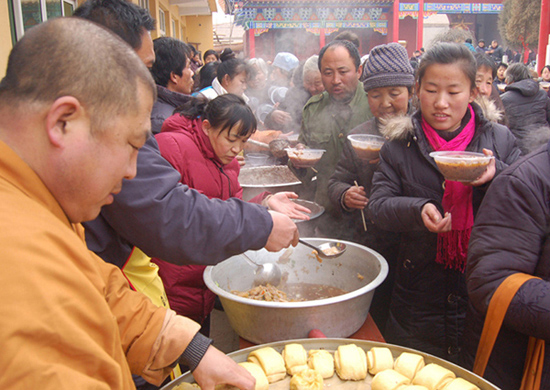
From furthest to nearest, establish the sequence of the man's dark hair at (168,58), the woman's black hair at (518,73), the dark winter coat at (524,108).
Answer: the woman's black hair at (518,73) → the dark winter coat at (524,108) → the man's dark hair at (168,58)

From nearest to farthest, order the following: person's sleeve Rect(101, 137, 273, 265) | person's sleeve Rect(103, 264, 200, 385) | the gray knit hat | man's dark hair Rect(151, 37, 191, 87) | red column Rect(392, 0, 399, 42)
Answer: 1. person's sleeve Rect(103, 264, 200, 385)
2. person's sleeve Rect(101, 137, 273, 265)
3. the gray knit hat
4. man's dark hair Rect(151, 37, 191, 87)
5. red column Rect(392, 0, 399, 42)

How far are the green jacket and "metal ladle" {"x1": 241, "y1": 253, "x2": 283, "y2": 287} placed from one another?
110 cm

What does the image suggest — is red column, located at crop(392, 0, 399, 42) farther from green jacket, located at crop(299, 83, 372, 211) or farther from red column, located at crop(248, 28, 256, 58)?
green jacket, located at crop(299, 83, 372, 211)

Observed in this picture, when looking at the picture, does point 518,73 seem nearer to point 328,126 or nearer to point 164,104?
point 328,126

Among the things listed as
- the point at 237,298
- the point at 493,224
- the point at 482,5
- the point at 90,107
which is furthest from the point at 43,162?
the point at 482,5

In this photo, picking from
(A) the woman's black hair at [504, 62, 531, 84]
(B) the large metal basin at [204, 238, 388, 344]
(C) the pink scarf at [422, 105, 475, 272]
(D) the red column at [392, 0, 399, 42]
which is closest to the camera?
(B) the large metal basin at [204, 238, 388, 344]

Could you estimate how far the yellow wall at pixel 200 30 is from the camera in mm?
17875

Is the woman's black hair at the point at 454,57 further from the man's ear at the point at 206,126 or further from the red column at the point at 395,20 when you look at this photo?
the red column at the point at 395,20

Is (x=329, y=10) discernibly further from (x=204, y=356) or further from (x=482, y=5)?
(x=204, y=356)

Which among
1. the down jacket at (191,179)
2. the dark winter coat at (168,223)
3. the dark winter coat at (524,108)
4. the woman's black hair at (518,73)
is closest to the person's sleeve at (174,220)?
the dark winter coat at (168,223)

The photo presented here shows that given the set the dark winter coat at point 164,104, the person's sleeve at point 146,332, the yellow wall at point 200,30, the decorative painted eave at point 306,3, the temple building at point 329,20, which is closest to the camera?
the person's sleeve at point 146,332

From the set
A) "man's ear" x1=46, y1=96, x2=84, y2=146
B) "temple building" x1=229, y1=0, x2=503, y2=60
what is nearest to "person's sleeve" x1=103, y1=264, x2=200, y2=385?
"man's ear" x1=46, y1=96, x2=84, y2=146

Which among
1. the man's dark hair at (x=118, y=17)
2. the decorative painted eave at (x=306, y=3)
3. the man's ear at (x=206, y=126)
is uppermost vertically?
the decorative painted eave at (x=306, y=3)

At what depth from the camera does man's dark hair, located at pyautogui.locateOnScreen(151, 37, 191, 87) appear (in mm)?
3402
